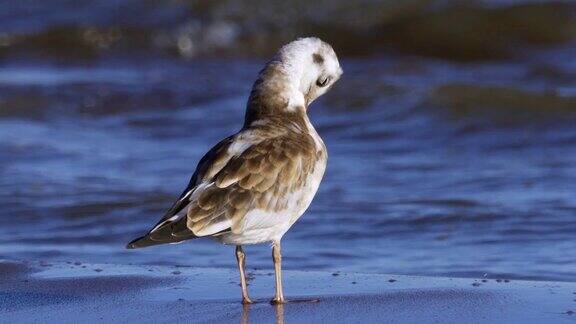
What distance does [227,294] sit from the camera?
618cm

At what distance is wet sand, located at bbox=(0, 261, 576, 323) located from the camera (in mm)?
5656

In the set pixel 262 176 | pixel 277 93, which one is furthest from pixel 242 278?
pixel 277 93

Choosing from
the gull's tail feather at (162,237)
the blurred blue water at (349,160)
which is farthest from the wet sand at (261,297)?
the blurred blue water at (349,160)

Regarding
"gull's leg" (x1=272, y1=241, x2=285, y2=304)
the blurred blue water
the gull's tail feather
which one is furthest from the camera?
the blurred blue water

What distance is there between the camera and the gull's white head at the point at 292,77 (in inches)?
245

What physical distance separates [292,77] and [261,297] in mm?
1075

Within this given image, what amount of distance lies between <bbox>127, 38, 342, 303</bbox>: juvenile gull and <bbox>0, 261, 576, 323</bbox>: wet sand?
25cm

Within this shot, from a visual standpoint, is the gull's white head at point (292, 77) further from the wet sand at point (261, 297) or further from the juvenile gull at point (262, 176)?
the wet sand at point (261, 297)

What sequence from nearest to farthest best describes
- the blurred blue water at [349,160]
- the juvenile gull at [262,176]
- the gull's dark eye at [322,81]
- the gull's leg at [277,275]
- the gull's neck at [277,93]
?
the juvenile gull at [262,176] < the gull's leg at [277,275] < the gull's neck at [277,93] < the gull's dark eye at [322,81] < the blurred blue water at [349,160]

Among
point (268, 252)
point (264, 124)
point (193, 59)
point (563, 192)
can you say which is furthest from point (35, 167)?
point (193, 59)

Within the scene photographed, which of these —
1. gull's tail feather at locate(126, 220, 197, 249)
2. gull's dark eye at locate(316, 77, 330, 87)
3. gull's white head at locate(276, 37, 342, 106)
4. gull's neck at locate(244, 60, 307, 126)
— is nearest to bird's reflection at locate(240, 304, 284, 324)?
gull's tail feather at locate(126, 220, 197, 249)

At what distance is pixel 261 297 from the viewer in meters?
6.13

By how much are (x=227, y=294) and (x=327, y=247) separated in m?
1.87

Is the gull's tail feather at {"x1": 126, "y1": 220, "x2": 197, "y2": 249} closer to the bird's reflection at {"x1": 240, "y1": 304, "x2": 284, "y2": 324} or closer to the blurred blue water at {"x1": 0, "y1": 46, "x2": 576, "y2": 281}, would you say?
the bird's reflection at {"x1": 240, "y1": 304, "x2": 284, "y2": 324}
